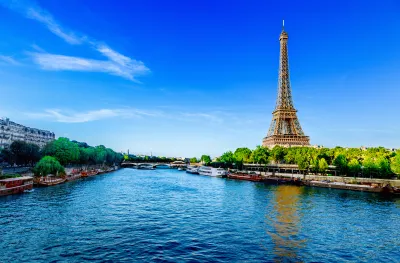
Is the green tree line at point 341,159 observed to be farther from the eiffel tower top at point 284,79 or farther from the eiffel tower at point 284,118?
the eiffel tower top at point 284,79

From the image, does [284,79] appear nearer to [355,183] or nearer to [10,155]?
[355,183]

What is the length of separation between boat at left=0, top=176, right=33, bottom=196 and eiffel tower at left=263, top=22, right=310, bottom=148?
290 ft

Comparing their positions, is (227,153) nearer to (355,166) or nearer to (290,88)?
(290,88)

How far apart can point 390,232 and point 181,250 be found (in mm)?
20600

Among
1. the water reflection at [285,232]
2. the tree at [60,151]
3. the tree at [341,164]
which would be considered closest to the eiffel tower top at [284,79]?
the tree at [341,164]

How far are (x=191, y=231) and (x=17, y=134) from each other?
127 metres

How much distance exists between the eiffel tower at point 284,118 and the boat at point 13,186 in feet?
290

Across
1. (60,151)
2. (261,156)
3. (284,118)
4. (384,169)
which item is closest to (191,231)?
(384,169)

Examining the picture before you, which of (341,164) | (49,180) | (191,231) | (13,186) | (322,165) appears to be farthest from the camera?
(322,165)

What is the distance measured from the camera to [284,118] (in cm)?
11781

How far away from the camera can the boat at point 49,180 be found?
177 feet

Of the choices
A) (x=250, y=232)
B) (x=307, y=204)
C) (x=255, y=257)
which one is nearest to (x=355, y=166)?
(x=307, y=204)

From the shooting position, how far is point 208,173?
4373 inches

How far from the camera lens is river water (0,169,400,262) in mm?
19453
